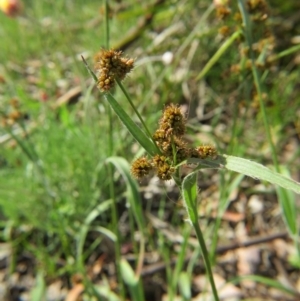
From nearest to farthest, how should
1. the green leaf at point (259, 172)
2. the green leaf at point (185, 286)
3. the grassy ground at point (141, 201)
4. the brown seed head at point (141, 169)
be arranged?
the green leaf at point (259, 172), the brown seed head at point (141, 169), the green leaf at point (185, 286), the grassy ground at point (141, 201)

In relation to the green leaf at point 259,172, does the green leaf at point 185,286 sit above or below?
above

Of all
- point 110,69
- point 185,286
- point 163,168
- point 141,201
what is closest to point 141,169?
point 163,168

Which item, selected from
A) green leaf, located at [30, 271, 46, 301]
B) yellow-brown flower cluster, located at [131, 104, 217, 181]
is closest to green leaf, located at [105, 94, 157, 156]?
yellow-brown flower cluster, located at [131, 104, 217, 181]

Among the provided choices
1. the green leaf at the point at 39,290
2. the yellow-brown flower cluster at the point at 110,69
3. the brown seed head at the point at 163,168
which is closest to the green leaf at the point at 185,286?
the green leaf at the point at 39,290

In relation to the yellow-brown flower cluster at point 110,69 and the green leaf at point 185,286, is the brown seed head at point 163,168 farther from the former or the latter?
the green leaf at point 185,286

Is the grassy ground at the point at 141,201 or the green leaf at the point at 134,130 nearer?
the green leaf at the point at 134,130

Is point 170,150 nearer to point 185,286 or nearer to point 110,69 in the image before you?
point 110,69
